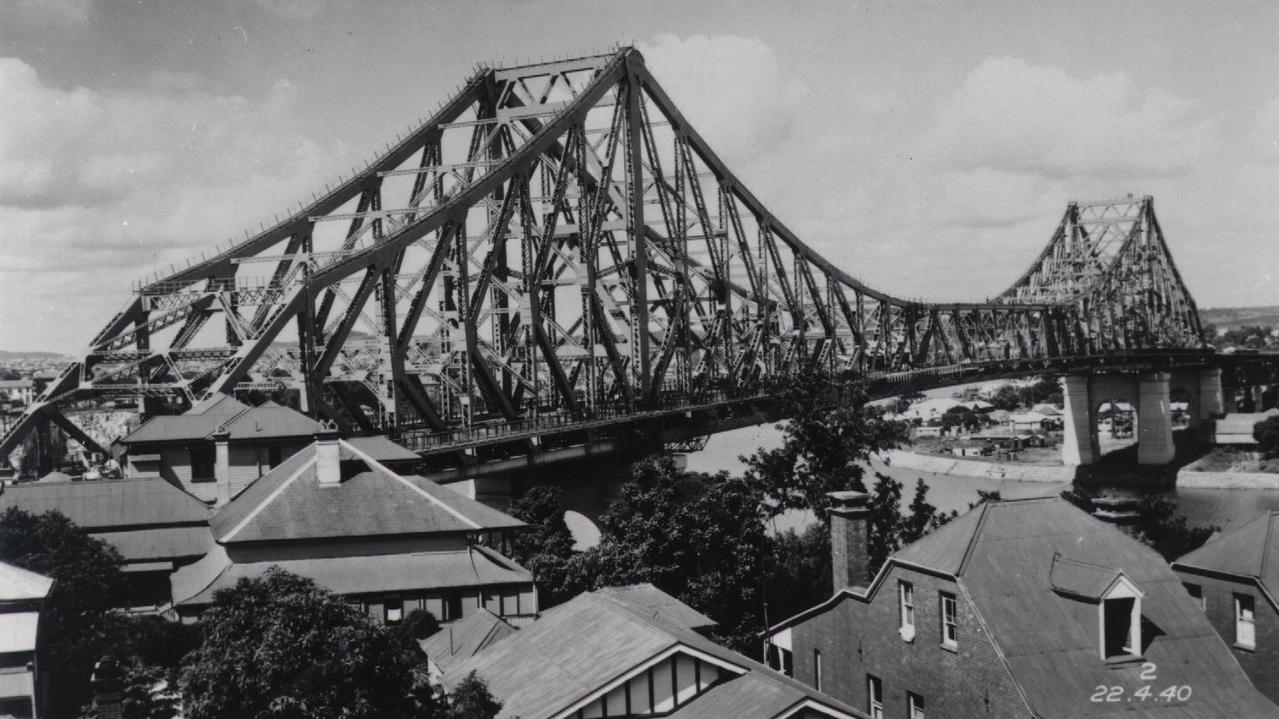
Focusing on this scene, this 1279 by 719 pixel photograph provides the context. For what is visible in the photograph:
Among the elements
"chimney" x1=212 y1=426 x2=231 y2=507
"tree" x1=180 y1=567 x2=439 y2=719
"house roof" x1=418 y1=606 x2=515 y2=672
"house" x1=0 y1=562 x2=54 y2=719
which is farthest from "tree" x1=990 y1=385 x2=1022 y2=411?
"tree" x1=180 y1=567 x2=439 y2=719

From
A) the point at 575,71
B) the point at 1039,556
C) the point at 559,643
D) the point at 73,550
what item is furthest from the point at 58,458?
the point at 1039,556

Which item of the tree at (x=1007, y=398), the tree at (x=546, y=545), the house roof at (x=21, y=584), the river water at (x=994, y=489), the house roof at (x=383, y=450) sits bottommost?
the river water at (x=994, y=489)

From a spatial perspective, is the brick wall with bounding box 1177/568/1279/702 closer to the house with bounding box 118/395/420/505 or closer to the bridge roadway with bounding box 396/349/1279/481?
the house with bounding box 118/395/420/505

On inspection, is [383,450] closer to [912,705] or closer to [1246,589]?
[912,705]

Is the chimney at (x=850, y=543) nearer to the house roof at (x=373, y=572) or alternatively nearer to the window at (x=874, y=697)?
the window at (x=874, y=697)

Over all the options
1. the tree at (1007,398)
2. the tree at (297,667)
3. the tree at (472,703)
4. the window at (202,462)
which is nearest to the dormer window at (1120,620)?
the tree at (472,703)

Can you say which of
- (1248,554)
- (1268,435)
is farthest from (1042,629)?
(1268,435)
